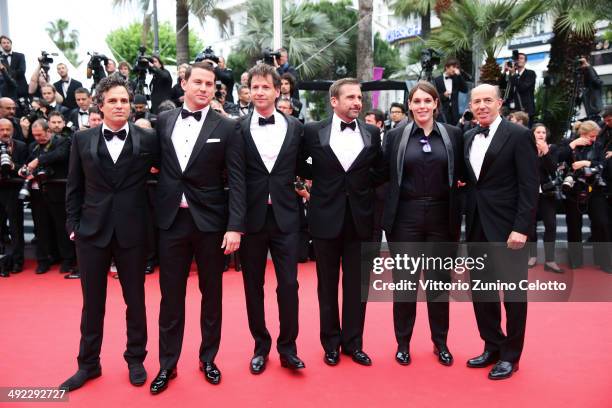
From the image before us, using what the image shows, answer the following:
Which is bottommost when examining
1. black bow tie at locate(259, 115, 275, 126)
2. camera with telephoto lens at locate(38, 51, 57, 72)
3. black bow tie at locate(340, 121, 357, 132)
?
black bow tie at locate(340, 121, 357, 132)

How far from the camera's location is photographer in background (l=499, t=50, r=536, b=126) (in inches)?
367

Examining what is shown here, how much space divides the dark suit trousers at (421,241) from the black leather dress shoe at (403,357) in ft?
0.10

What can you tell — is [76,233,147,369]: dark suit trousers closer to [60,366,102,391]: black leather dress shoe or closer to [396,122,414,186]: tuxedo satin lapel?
[60,366,102,391]: black leather dress shoe

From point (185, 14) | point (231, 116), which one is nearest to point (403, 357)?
point (231, 116)

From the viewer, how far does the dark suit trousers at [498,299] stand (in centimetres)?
373

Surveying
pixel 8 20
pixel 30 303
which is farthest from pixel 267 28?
pixel 30 303

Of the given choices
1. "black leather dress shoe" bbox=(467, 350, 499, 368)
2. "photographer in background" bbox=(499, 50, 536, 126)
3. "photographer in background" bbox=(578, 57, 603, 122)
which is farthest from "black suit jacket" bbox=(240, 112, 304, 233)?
"photographer in background" bbox=(578, 57, 603, 122)

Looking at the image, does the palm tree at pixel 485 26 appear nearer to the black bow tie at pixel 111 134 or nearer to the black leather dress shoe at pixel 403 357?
the black leather dress shoe at pixel 403 357

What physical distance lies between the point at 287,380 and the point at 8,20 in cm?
1227

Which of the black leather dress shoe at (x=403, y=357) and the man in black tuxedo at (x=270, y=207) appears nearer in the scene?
the man in black tuxedo at (x=270, y=207)

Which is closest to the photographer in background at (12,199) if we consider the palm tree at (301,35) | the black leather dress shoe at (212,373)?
the black leather dress shoe at (212,373)

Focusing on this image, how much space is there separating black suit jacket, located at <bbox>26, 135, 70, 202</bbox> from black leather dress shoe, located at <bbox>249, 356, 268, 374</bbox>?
3.97m

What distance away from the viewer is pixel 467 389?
3512mm

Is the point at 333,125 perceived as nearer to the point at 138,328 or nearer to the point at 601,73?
the point at 138,328
